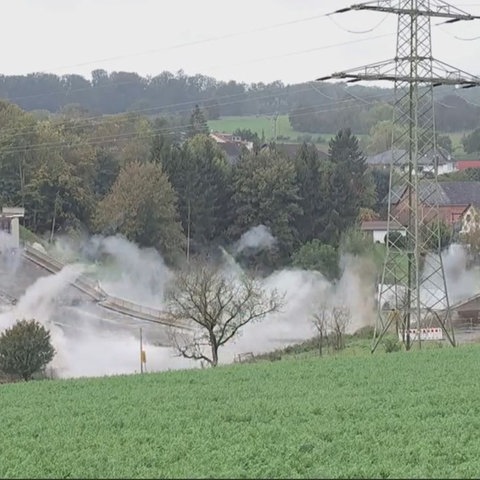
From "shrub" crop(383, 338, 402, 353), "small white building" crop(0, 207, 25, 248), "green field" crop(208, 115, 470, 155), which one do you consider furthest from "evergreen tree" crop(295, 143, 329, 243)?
"green field" crop(208, 115, 470, 155)

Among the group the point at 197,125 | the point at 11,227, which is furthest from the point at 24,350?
the point at 197,125

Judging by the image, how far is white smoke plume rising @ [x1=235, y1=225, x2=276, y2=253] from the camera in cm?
6425

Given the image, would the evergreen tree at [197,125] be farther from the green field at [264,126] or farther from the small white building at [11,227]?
the small white building at [11,227]

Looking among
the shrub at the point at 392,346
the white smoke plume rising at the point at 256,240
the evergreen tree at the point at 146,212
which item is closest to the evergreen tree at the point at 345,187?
the white smoke plume rising at the point at 256,240

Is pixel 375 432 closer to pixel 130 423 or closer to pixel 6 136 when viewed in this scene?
pixel 130 423

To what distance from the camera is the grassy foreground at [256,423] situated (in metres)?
12.5

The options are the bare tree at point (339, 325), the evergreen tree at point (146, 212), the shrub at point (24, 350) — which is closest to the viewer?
the shrub at point (24, 350)

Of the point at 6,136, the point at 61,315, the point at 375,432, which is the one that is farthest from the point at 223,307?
the point at 6,136

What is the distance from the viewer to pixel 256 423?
639 inches

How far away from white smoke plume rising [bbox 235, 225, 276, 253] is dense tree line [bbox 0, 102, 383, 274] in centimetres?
40

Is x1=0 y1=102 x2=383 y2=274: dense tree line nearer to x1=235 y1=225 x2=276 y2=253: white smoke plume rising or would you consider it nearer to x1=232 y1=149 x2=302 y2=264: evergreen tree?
x1=232 y1=149 x2=302 y2=264: evergreen tree

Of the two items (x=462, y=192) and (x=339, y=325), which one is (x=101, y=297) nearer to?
(x=339, y=325)

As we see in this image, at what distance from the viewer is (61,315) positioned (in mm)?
49938

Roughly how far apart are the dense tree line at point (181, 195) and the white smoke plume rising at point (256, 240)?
40 cm
